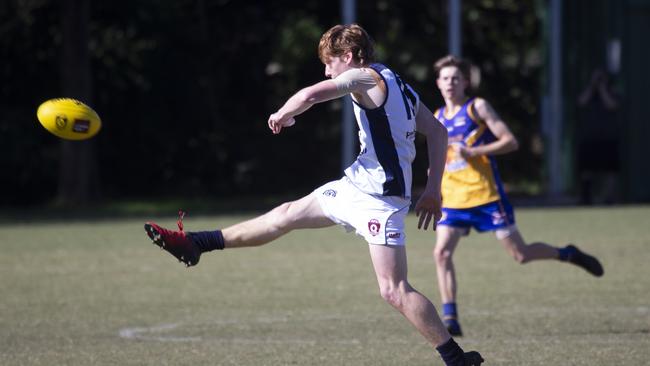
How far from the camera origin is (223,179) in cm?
2659

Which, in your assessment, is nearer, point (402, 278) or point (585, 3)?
point (402, 278)

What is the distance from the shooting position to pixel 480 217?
9234mm

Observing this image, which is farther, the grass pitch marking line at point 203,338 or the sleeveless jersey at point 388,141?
the grass pitch marking line at point 203,338

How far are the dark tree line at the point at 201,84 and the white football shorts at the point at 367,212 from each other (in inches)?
728

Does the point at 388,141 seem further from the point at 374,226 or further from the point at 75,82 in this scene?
the point at 75,82

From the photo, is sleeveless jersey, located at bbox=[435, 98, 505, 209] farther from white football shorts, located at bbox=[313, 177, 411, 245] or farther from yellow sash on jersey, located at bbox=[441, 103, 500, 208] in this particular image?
white football shorts, located at bbox=[313, 177, 411, 245]

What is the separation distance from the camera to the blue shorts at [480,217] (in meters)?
9.19

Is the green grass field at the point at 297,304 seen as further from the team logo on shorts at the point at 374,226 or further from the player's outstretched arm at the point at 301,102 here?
the player's outstretched arm at the point at 301,102

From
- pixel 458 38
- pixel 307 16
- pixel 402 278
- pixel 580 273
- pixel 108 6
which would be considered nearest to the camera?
pixel 402 278

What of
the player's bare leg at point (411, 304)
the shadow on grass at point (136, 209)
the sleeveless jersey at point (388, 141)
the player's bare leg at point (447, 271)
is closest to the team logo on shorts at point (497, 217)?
the player's bare leg at point (447, 271)

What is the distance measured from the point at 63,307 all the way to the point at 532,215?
10.8 meters

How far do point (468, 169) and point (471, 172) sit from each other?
0.03 m

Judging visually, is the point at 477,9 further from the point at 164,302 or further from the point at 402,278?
the point at 402,278

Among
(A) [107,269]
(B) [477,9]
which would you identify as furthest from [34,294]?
(B) [477,9]
